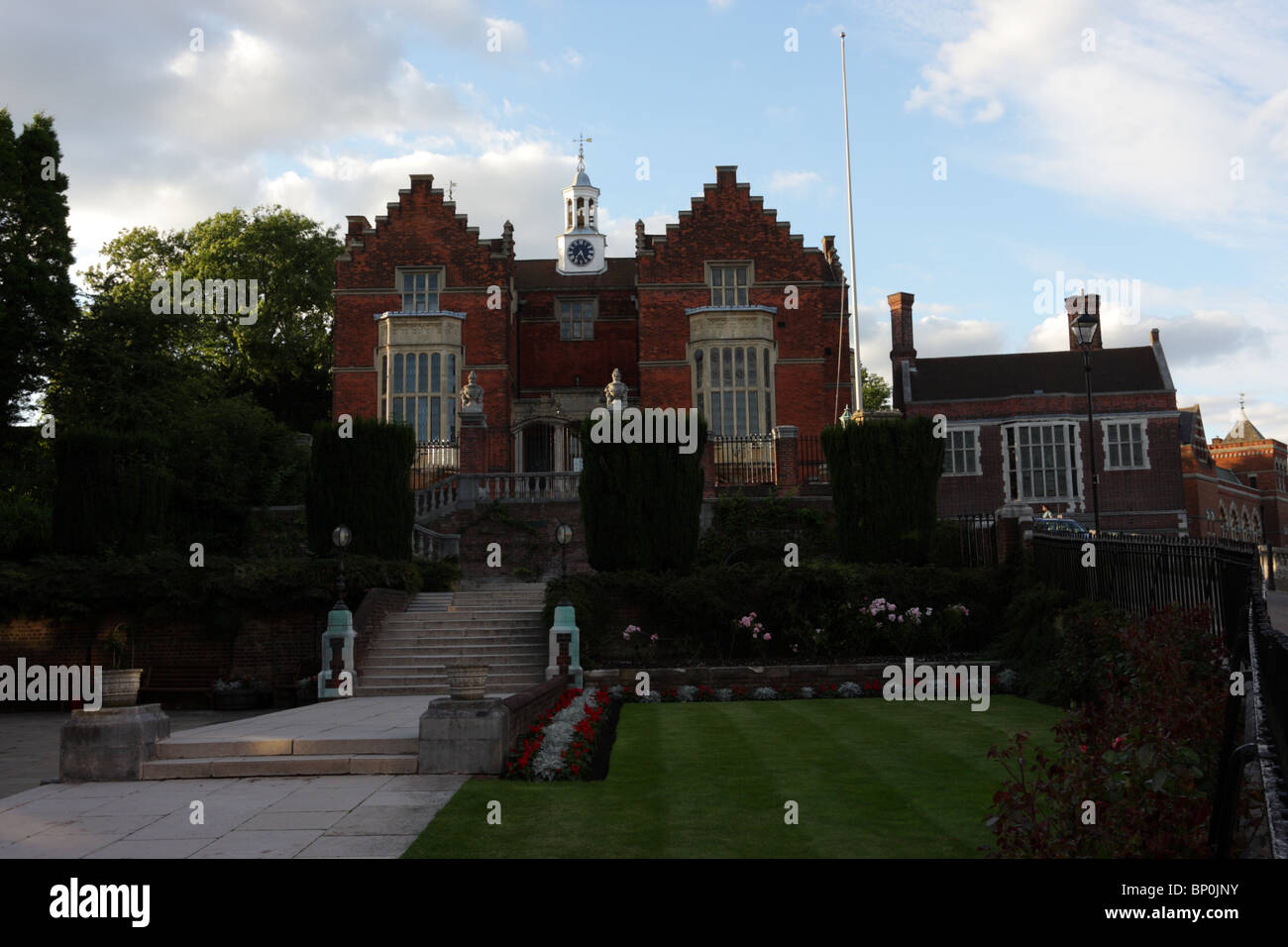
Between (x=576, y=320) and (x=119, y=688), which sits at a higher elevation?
(x=576, y=320)

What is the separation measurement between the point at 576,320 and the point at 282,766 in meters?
31.8

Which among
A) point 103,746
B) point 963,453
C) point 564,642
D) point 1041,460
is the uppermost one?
point 963,453

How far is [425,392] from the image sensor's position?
36875 millimetres

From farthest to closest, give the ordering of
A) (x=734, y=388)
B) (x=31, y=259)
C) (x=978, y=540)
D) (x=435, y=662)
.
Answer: (x=734, y=388) < (x=31, y=259) < (x=978, y=540) < (x=435, y=662)

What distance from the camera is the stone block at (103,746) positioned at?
11164mm

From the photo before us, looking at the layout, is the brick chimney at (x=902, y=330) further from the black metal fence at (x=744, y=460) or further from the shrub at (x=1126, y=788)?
the shrub at (x=1126, y=788)

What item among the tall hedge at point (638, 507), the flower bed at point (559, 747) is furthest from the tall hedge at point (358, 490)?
the flower bed at point (559, 747)

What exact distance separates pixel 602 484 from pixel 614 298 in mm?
20269

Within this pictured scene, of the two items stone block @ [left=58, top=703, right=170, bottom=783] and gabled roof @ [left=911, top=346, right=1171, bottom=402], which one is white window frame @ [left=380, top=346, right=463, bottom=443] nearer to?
gabled roof @ [left=911, top=346, right=1171, bottom=402]

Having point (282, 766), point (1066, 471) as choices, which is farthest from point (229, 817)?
point (1066, 471)

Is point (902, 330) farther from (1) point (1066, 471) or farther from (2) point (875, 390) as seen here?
(2) point (875, 390)

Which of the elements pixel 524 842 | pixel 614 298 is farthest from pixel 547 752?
pixel 614 298

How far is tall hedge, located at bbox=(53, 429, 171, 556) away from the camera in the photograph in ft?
78.8

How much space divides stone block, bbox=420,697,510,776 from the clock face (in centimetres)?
3910
